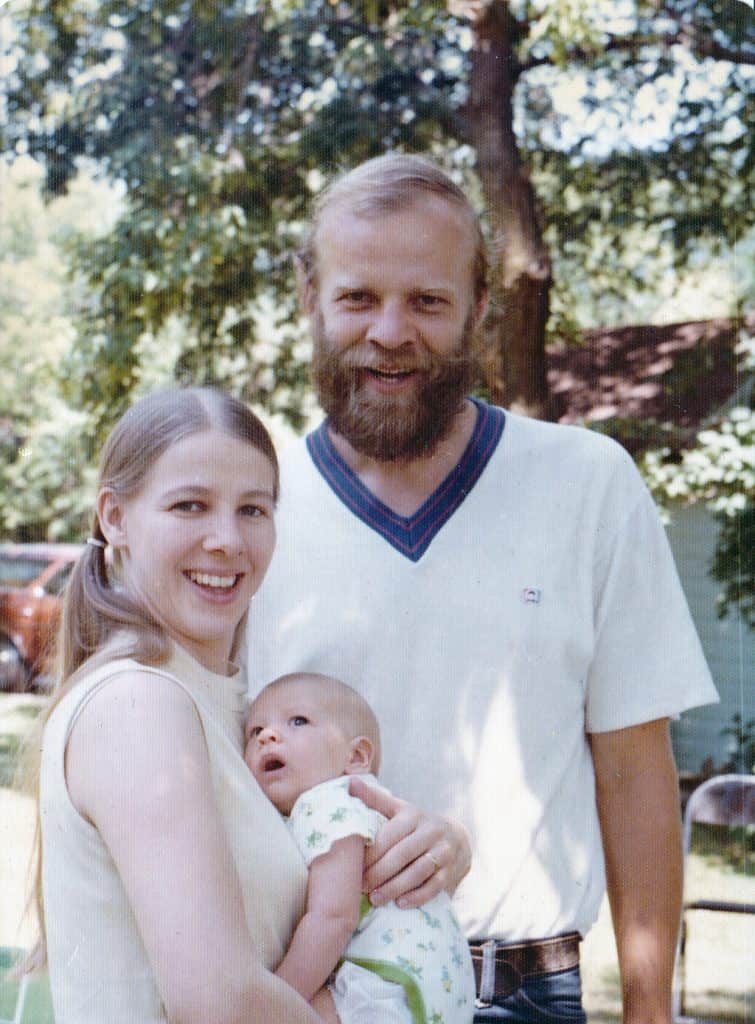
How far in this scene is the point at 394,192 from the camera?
202 centimetres

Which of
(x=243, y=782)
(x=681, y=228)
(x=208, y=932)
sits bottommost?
(x=208, y=932)

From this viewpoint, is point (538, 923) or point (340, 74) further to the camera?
point (340, 74)

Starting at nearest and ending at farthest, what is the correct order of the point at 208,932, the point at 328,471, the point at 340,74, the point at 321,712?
the point at 208,932 → the point at 321,712 → the point at 328,471 → the point at 340,74

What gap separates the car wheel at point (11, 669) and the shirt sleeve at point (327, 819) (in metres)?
7.98

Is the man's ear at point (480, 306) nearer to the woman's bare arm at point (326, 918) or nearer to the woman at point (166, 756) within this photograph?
the woman at point (166, 756)

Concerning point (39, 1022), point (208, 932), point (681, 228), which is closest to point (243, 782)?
point (208, 932)

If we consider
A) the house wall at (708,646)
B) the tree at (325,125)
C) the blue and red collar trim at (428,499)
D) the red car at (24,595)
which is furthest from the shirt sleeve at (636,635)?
the red car at (24,595)

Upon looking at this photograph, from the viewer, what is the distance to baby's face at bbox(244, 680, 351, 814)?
64.8 inches

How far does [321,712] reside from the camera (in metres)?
1.71

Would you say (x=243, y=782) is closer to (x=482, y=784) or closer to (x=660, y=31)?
(x=482, y=784)

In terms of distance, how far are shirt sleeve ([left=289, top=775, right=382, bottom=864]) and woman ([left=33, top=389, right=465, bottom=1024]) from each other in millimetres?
36

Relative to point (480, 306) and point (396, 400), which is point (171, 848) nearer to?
point (396, 400)

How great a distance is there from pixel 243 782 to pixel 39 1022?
2926 mm

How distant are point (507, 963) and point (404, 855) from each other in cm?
46
